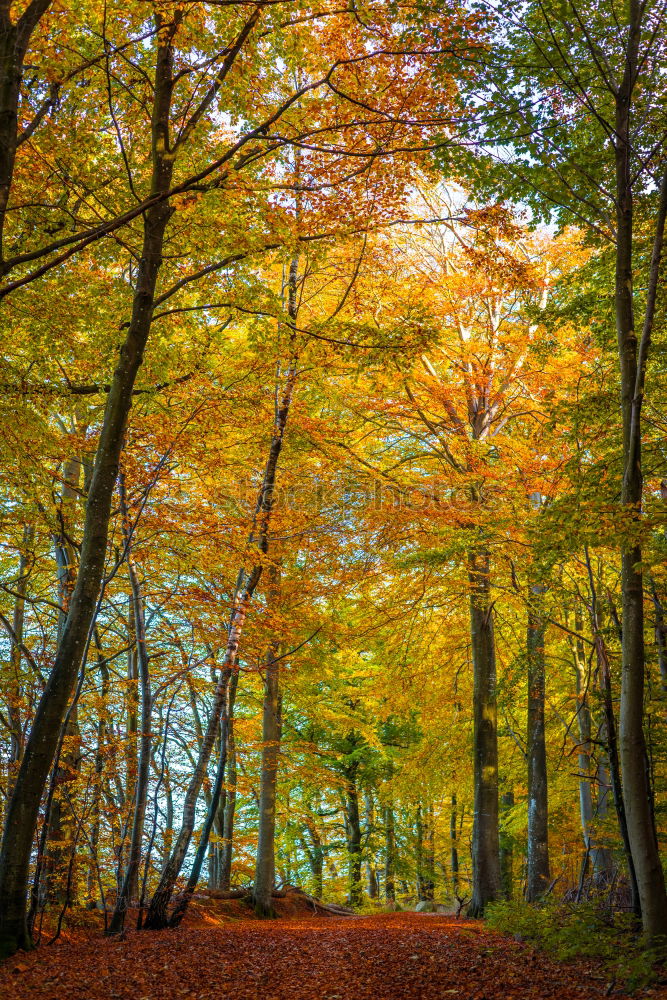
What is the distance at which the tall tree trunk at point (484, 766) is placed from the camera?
Answer: 34.9 feet

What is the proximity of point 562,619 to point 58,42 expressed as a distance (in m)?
11.8

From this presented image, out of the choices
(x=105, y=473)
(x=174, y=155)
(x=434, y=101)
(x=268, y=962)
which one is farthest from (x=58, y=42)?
(x=268, y=962)

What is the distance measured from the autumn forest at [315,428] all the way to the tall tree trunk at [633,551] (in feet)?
0.10

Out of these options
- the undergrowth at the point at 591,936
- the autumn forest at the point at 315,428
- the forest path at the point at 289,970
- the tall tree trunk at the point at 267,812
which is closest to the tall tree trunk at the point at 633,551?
the autumn forest at the point at 315,428

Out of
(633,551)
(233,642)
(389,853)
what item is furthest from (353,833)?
(633,551)

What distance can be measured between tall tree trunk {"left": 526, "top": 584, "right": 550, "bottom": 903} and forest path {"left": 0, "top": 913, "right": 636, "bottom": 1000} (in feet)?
10.7

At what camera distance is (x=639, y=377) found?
19.5 ft

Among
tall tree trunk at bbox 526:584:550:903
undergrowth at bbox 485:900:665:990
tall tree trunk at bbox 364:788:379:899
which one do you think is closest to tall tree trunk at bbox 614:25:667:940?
undergrowth at bbox 485:900:665:990

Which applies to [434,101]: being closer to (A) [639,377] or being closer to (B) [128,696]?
(A) [639,377]

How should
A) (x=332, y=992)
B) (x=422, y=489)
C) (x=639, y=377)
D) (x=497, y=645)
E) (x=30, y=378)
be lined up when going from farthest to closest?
1. (x=497, y=645)
2. (x=422, y=489)
3. (x=30, y=378)
4. (x=639, y=377)
5. (x=332, y=992)

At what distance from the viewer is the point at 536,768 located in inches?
455

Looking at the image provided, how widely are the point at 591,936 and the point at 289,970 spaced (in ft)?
8.69

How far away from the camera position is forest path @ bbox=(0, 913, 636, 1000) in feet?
16.2

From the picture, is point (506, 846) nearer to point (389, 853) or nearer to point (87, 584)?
point (389, 853)
